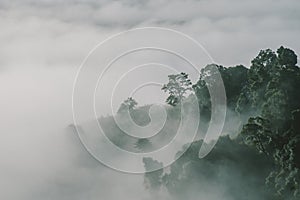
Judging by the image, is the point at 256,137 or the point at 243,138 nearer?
the point at 256,137

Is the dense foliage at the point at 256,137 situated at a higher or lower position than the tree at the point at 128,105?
lower

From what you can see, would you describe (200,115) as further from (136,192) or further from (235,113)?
(136,192)

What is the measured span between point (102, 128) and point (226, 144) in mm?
25754

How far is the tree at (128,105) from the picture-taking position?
70.6 m

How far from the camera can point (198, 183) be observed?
5753 centimetres

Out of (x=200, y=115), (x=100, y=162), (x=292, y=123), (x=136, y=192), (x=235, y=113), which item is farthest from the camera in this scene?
(x=100, y=162)

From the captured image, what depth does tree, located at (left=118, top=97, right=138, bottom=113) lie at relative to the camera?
232 ft

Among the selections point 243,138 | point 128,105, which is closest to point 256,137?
point 243,138

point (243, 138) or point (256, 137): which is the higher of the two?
point (243, 138)

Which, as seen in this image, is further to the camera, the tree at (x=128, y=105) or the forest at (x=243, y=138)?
the tree at (x=128, y=105)

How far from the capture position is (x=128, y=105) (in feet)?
236

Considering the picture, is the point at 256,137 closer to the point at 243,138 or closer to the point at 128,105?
the point at 243,138

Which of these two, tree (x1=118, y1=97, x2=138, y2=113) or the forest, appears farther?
tree (x1=118, y1=97, x2=138, y2=113)

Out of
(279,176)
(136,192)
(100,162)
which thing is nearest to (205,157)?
(279,176)
